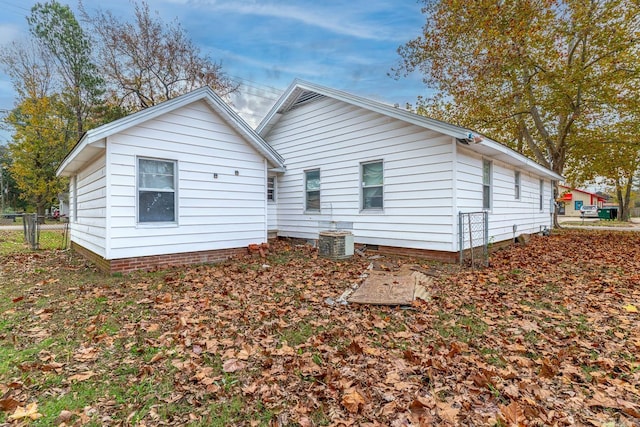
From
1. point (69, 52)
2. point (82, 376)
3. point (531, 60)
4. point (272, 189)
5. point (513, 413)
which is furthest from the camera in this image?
point (69, 52)

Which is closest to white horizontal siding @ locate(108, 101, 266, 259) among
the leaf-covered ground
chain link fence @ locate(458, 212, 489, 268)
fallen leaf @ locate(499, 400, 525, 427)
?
the leaf-covered ground

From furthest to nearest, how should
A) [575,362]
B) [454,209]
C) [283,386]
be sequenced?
[454,209] < [575,362] < [283,386]

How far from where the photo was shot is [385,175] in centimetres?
877

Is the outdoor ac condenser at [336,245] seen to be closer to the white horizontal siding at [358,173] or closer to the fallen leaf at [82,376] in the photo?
the white horizontal siding at [358,173]

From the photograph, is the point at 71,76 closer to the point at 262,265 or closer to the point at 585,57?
the point at 262,265

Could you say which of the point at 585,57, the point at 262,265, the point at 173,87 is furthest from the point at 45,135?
the point at 585,57

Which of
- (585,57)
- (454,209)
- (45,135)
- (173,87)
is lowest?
(454,209)

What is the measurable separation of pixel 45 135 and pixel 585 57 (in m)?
31.8

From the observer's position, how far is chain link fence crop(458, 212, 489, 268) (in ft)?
24.0

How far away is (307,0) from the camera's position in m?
10.7

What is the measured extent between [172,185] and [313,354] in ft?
18.9

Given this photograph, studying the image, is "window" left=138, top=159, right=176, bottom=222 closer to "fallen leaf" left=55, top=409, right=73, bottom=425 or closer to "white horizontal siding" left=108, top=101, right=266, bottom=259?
"white horizontal siding" left=108, top=101, right=266, bottom=259

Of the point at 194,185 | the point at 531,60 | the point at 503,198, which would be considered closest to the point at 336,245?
the point at 194,185

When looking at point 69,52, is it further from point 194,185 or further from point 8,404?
point 8,404
